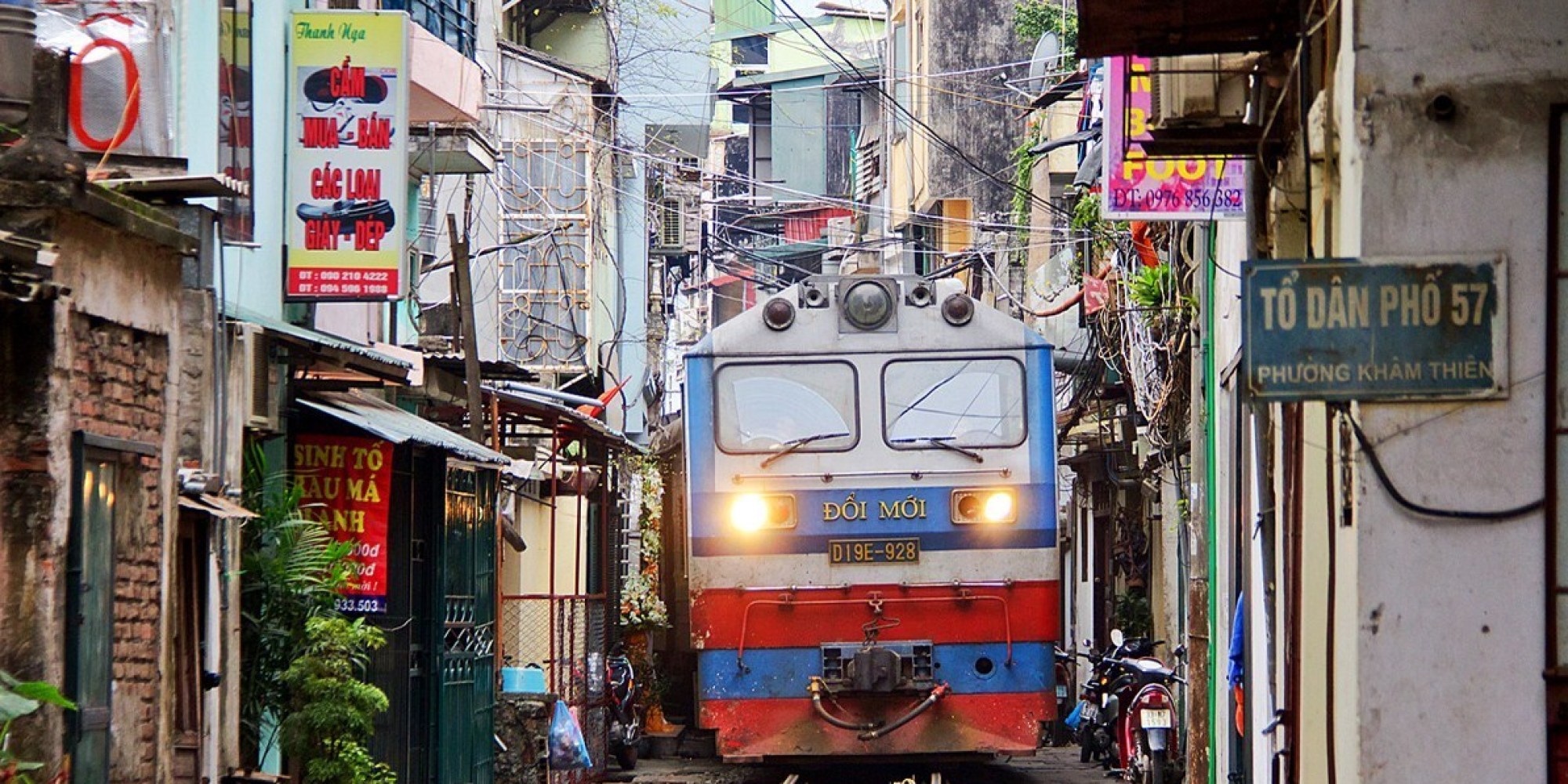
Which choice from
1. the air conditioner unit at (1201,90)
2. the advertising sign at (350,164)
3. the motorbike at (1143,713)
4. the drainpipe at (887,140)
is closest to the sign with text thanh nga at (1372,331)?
the air conditioner unit at (1201,90)

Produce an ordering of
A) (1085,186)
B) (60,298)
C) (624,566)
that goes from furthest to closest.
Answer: (624,566) < (1085,186) < (60,298)

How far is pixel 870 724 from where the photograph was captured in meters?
13.4

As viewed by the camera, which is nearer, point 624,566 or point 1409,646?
point 1409,646

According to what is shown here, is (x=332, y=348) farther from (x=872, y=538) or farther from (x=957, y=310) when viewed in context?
(x=957, y=310)

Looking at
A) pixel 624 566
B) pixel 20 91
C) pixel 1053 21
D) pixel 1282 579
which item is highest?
pixel 1053 21

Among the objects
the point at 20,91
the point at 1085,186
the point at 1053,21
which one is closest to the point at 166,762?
the point at 20,91

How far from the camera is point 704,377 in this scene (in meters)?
14.1

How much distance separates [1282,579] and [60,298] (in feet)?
14.8

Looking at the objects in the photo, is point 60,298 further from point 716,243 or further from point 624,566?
point 716,243

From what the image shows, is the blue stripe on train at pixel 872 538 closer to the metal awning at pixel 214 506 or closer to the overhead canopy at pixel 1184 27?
the metal awning at pixel 214 506

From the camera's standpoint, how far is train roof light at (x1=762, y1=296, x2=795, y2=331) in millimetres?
14125

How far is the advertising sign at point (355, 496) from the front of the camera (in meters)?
11.6

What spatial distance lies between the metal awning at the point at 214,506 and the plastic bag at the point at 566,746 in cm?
543

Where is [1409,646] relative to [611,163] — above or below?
below
